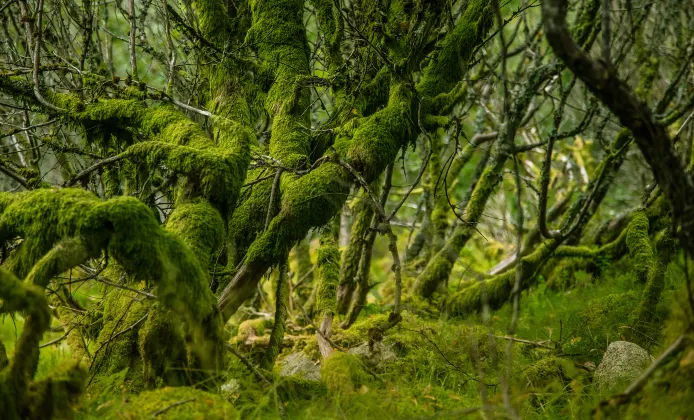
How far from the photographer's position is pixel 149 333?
2.99m

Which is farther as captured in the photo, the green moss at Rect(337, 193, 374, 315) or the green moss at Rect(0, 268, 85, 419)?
the green moss at Rect(337, 193, 374, 315)

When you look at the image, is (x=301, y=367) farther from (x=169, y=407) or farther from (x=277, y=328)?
(x=169, y=407)

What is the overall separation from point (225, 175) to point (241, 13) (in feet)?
7.37

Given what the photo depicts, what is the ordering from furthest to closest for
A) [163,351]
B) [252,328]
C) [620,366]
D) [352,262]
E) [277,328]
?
[352,262], [252,328], [277,328], [620,366], [163,351]

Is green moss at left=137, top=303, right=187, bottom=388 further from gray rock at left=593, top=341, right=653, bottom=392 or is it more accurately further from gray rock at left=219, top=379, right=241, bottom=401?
gray rock at left=593, top=341, right=653, bottom=392

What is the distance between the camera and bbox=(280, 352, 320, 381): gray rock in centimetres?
425

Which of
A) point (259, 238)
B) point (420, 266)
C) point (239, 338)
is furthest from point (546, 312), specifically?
point (259, 238)

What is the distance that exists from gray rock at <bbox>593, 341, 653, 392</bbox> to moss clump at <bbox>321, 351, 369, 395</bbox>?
4.96 ft

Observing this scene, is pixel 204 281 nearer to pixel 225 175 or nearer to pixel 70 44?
pixel 225 175

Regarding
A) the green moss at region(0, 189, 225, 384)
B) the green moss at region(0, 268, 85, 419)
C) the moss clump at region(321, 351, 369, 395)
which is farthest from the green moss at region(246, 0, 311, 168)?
the green moss at region(0, 268, 85, 419)

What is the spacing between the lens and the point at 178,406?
8.43 ft

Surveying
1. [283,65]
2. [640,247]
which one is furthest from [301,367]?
[640,247]

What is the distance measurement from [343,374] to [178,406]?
1115 mm

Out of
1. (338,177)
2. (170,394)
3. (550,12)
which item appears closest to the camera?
(550,12)
